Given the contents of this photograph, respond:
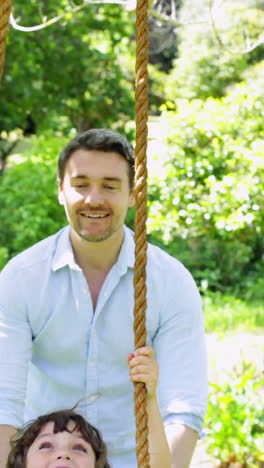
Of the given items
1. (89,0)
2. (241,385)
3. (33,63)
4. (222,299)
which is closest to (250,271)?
(222,299)

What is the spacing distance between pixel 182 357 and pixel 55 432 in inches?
16.5

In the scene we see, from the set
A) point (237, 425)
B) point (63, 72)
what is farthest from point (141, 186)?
point (63, 72)

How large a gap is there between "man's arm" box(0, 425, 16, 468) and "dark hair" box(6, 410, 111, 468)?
3 centimetres

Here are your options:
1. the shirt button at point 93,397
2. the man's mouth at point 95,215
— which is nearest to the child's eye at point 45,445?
the shirt button at point 93,397

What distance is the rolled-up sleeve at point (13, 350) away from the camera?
1.99 m

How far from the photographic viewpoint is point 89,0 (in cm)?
357

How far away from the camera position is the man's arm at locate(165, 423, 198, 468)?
1949 millimetres

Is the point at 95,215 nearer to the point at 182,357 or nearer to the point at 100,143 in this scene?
the point at 100,143

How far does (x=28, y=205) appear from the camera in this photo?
6309mm

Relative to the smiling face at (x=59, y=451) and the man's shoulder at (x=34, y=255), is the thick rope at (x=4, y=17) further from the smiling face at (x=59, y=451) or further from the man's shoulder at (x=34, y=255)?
the smiling face at (x=59, y=451)

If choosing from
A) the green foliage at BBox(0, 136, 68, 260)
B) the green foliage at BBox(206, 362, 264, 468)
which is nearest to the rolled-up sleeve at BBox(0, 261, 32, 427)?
the green foliage at BBox(206, 362, 264, 468)

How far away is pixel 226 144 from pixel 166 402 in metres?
3.20

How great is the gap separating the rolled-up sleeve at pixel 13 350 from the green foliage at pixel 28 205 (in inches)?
154

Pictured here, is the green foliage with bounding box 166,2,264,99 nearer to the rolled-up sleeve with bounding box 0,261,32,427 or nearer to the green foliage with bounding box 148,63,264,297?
the green foliage with bounding box 148,63,264,297
